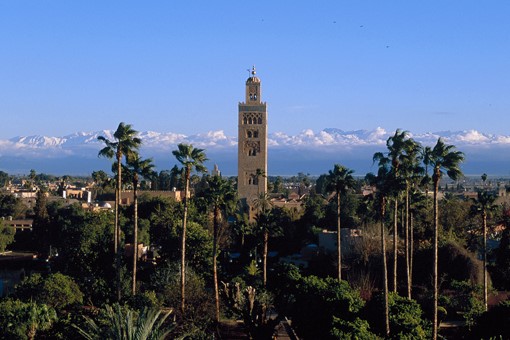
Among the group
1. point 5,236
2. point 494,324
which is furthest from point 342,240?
point 5,236

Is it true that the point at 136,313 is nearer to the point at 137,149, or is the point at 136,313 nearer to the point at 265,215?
the point at 137,149

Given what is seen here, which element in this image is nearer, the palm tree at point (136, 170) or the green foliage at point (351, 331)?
the green foliage at point (351, 331)

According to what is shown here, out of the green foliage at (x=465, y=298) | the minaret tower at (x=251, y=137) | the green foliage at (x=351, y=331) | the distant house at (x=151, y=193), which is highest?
the minaret tower at (x=251, y=137)

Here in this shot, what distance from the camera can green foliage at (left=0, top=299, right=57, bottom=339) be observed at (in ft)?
81.6

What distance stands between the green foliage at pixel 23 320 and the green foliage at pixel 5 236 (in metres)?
35.9

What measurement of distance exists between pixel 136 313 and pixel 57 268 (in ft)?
66.5

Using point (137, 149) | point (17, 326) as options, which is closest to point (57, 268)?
point (137, 149)

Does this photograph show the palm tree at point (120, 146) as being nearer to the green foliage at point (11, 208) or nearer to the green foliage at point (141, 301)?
the green foliage at point (141, 301)

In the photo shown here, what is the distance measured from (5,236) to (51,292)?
32822 mm

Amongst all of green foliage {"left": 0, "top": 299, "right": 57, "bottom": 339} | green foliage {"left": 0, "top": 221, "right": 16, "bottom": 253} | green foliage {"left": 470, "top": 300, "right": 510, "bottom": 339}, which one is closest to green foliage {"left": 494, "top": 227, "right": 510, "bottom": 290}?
green foliage {"left": 470, "top": 300, "right": 510, "bottom": 339}

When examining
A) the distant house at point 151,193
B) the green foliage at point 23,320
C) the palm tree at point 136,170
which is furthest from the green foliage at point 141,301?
the distant house at point 151,193

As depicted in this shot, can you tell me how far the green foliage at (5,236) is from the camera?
6041 cm

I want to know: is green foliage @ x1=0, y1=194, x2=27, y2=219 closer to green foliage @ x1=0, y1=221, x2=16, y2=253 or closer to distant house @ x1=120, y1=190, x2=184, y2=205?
distant house @ x1=120, y1=190, x2=184, y2=205

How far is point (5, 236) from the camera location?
61.2 metres
